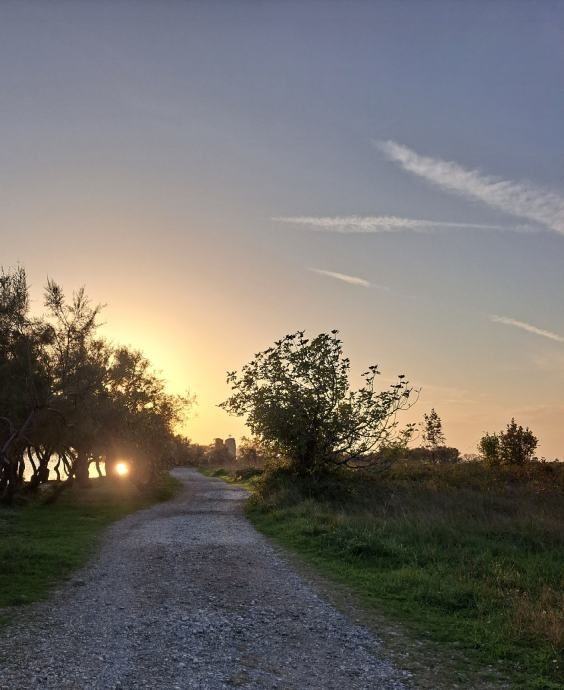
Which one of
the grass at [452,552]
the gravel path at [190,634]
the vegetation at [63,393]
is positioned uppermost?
the vegetation at [63,393]

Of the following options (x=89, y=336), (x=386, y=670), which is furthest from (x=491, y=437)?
(x=386, y=670)

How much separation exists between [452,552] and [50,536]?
46.4ft

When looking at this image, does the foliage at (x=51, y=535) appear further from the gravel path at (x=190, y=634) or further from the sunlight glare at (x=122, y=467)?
the sunlight glare at (x=122, y=467)

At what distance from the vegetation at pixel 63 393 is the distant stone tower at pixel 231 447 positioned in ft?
275

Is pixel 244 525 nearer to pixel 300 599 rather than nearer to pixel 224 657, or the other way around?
pixel 300 599

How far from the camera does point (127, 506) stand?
33062 millimetres

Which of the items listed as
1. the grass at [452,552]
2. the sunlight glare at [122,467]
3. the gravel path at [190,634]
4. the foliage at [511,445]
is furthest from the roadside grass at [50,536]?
the foliage at [511,445]

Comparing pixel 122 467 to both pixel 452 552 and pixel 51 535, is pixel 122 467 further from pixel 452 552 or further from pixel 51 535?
pixel 452 552

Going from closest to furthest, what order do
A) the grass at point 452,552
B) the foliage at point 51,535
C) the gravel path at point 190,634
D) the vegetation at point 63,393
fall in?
1. the gravel path at point 190,634
2. the grass at point 452,552
3. the foliage at point 51,535
4. the vegetation at point 63,393

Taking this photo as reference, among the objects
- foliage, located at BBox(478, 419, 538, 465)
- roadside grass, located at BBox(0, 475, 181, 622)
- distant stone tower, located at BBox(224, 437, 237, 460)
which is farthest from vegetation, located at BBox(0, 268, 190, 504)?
distant stone tower, located at BBox(224, 437, 237, 460)

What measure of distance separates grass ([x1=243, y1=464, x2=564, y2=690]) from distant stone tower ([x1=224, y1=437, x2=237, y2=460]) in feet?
314

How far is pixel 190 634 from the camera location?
9.59 meters

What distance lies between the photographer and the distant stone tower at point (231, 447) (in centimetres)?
12753

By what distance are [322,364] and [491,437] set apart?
80.9 feet
